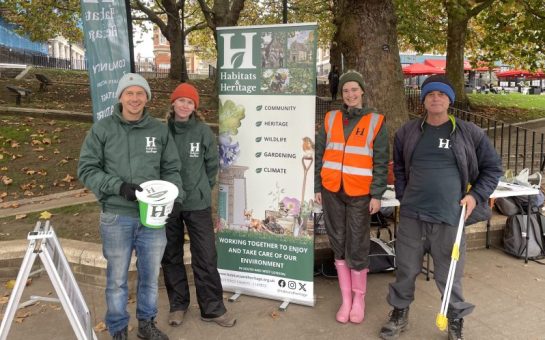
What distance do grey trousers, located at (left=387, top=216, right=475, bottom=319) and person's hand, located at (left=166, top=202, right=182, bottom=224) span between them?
170cm

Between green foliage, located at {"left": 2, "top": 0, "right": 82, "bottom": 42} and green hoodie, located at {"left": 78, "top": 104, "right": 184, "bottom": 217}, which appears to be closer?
green hoodie, located at {"left": 78, "top": 104, "right": 184, "bottom": 217}

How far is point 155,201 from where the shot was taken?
3.11m

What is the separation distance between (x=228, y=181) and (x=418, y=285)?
2118 mm

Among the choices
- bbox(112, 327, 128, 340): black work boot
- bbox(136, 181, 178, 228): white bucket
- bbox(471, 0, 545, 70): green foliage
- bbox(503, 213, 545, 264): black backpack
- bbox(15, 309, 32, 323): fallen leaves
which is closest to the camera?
bbox(136, 181, 178, 228): white bucket

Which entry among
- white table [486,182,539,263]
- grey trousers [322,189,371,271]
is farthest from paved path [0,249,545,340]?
white table [486,182,539,263]

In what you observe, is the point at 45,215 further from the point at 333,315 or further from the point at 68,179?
the point at 333,315

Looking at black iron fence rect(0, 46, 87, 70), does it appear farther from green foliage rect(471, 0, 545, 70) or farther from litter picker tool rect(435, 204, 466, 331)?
litter picker tool rect(435, 204, 466, 331)

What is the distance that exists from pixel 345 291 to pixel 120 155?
211 cm

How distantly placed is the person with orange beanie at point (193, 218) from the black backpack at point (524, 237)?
3443mm

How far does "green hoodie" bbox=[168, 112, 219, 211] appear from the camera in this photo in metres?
3.82

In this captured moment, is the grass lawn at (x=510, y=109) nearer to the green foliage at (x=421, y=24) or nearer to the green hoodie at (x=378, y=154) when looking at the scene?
the green foliage at (x=421, y=24)

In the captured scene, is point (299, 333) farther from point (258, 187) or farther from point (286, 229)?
point (258, 187)

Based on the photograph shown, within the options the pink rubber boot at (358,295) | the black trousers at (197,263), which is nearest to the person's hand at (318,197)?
the pink rubber boot at (358,295)

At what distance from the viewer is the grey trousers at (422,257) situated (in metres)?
3.64
